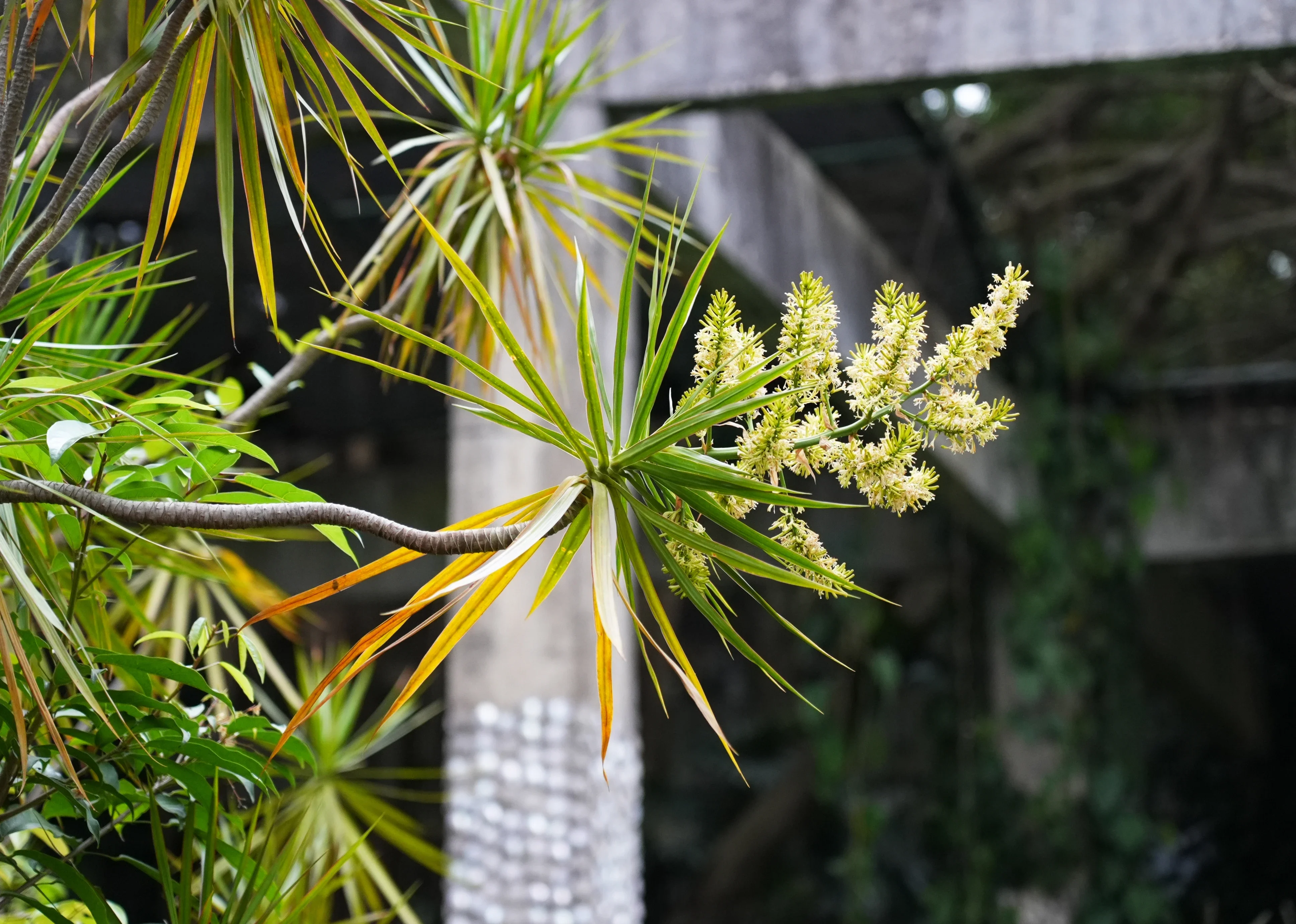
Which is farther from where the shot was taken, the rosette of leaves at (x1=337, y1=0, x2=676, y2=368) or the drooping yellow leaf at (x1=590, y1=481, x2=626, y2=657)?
the rosette of leaves at (x1=337, y1=0, x2=676, y2=368)

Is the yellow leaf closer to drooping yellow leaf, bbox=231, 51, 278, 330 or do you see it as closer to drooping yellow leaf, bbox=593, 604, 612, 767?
drooping yellow leaf, bbox=593, 604, 612, 767

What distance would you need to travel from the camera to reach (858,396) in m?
0.96

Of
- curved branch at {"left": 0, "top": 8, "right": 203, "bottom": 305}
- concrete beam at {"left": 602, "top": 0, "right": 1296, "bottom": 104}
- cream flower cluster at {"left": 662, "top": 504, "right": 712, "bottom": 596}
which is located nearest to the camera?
cream flower cluster at {"left": 662, "top": 504, "right": 712, "bottom": 596}

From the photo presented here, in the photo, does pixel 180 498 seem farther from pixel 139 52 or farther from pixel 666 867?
pixel 666 867

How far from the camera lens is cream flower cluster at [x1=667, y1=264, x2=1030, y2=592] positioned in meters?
0.93

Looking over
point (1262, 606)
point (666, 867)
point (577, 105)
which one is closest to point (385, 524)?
point (577, 105)

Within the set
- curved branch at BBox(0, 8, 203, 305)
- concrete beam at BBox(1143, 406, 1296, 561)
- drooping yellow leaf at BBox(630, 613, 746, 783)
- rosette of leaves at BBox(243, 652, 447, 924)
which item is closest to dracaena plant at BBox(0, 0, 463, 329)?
curved branch at BBox(0, 8, 203, 305)

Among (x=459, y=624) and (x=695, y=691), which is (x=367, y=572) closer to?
(x=459, y=624)

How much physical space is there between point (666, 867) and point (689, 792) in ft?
1.43

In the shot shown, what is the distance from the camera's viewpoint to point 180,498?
3.72 feet

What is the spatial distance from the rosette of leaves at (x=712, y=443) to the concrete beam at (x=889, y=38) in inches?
72.9

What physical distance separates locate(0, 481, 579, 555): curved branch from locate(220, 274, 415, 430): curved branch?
0.44 metres

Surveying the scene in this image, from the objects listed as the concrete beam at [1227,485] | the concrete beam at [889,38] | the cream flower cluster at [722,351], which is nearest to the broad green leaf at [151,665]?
the cream flower cluster at [722,351]

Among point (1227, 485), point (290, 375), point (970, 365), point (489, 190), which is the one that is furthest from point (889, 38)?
point (1227, 485)
